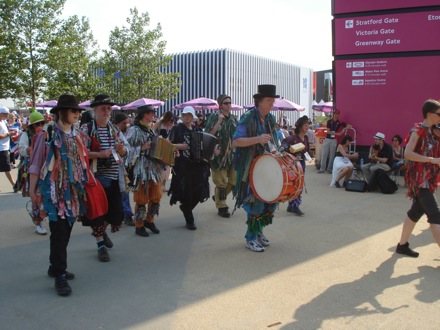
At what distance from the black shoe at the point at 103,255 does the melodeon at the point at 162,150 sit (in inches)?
59.5

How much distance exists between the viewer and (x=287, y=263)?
18.3ft

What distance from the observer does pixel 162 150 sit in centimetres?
658

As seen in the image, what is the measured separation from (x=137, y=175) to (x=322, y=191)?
18.8 feet

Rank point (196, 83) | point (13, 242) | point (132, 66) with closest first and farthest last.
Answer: point (13, 242) → point (132, 66) → point (196, 83)

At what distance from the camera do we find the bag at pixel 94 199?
4.94m

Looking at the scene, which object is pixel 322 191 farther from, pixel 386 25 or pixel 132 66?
pixel 132 66

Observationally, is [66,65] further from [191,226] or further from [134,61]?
[191,226]

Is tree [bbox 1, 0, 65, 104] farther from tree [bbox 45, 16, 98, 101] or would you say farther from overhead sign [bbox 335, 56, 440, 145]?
overhead sign [bbox 335, 56, 440, 145]

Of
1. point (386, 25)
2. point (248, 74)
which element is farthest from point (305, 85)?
point (386, 25)

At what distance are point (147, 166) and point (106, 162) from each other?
1133mm

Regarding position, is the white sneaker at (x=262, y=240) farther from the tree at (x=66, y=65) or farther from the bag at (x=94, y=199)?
the tree at (x=66, y=65)

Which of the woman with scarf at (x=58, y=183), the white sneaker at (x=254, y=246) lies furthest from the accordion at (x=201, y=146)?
the woman with scarf at (x=58, y=183)

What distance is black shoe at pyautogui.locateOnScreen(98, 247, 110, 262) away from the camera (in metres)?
5.60

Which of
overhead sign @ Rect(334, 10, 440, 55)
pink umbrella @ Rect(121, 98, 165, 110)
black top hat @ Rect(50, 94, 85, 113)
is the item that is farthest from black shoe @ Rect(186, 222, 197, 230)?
pink umbrella @ Rect(121, 98, 165, 110)
